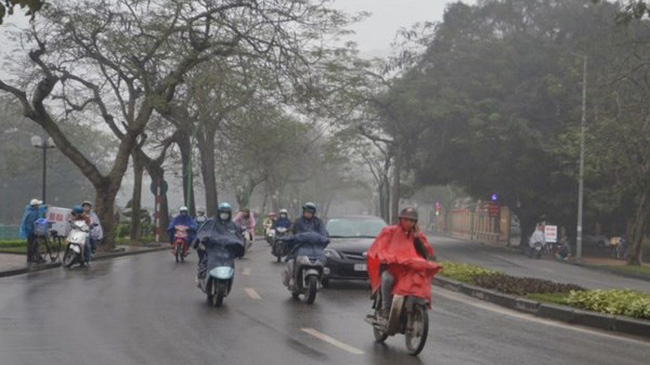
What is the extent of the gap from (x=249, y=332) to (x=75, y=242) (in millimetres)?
11809

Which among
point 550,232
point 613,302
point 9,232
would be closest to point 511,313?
point 613,302

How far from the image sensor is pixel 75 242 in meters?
21.1

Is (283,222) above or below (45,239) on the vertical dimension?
above

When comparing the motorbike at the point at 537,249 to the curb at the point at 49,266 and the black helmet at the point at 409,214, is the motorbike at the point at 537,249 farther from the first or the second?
the black helmet at the point at 409,214

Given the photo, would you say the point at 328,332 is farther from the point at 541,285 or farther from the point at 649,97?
the point at 649,97

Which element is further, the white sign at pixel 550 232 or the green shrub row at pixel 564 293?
the white sign at pixel 550 232

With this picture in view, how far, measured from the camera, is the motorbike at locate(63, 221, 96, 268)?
21.1m

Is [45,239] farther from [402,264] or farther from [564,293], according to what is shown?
[402,264]

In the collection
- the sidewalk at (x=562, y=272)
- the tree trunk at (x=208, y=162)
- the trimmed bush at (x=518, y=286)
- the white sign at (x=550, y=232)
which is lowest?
the sidewalk at (x=562, y=272)

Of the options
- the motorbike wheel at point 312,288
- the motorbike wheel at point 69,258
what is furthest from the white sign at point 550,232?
the motorbike wheel at point 312,288

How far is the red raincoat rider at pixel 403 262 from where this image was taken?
9422 mm

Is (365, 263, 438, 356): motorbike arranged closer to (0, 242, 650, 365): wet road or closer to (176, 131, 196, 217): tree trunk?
(0, 242, 650, 365): wet road

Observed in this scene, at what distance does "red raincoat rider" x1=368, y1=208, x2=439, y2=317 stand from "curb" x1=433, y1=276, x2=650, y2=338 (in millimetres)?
3827

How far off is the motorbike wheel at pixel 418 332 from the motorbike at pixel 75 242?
13669 millimetres
